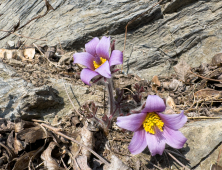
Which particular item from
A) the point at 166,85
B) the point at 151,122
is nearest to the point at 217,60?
the point at 166,85

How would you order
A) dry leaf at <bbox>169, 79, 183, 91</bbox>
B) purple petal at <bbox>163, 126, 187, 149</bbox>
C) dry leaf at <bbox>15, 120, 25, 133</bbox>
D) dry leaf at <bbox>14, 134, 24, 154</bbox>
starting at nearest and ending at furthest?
purple petal at <bbox>163, 126, 187, 149</bbox>
dry leaf at <bbox>14, 134, 24, 154</bbox>
dry leaf at <bbox>15, 120, 25, 133</bbox>
dry leaf at <bbox>169, 79, 183, 91</bbox>

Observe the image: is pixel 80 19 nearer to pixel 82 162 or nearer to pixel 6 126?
pixel 6 126

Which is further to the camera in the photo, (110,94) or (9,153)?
(110,94)

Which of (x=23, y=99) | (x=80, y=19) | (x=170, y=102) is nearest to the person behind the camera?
(x=23, y=99)

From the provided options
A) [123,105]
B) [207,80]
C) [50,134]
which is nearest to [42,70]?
[50,134]

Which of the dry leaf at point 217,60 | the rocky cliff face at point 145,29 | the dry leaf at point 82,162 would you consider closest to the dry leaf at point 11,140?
the dry leaf at point 82,162

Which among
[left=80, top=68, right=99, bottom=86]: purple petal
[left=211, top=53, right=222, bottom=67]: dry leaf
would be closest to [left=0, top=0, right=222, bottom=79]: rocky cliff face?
[left=211, top=53, right=222, bottom=67]: dry leaf

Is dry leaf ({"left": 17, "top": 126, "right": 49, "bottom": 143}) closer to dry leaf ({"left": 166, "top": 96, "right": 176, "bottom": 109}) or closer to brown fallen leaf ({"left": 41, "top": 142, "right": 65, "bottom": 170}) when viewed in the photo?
brown fallen leaf ({"left": 41, "top": 142, "right": 65, "bottom": 170})

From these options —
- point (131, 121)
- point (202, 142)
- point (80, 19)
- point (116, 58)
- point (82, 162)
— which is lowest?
point (202, 142)
